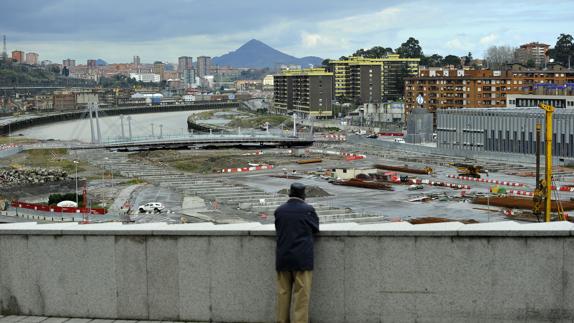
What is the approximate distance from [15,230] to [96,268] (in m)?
0.65

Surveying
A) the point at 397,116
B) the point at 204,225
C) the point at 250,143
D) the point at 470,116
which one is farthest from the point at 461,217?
the point at 397,116

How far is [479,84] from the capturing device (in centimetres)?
7219

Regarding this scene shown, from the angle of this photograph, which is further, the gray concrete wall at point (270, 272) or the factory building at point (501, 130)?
the factory building at point (501, 130)

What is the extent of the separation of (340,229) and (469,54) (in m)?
145

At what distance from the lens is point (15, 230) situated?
18.2ft

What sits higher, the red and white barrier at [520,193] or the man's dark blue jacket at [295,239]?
the man's dark blue jacket at [295,239]

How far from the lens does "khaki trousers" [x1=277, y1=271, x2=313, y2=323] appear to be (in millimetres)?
4871

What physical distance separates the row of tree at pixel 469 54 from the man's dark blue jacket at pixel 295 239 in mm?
112827

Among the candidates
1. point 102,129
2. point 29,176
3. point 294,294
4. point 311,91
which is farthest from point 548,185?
point 102,129

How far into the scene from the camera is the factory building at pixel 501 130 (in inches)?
1855

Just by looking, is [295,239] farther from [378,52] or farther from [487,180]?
[378,52]

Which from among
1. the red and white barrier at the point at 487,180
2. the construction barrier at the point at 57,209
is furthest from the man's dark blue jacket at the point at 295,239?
the red and white barrier at the point at 487,180

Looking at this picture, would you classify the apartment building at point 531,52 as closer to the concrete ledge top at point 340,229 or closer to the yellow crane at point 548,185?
the yellow crane at point 548,185

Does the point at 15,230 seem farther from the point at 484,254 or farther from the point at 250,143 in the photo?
the point at 250,143
